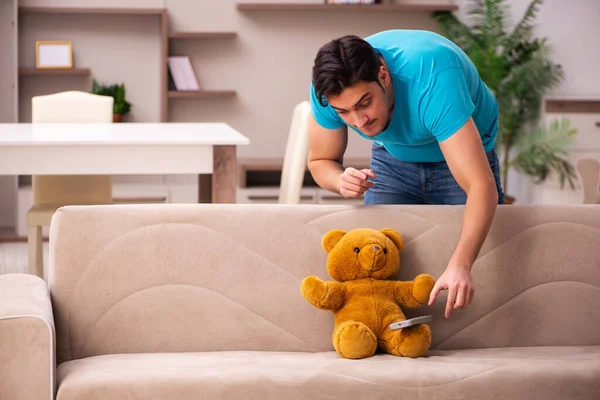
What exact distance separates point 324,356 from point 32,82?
164 inches

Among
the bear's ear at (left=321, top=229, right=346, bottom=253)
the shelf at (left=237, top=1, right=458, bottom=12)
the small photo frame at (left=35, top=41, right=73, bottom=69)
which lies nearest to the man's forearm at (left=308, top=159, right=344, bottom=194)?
the bear's ear at (left=321, top=229, right=346, bottom=253)

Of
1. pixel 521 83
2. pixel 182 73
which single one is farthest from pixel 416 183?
pixel 182 73

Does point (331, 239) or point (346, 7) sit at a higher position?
point (346, 7)

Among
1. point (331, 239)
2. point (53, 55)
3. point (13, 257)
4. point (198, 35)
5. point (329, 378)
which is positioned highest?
point (198, 35)

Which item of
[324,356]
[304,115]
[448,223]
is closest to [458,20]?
[304,115]

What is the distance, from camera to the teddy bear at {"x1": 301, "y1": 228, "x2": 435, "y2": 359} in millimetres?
1838

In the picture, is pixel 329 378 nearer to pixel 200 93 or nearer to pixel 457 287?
pixel 457 287

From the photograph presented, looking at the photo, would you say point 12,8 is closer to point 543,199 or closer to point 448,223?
point 543,199

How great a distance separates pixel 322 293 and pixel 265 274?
0.67 feet

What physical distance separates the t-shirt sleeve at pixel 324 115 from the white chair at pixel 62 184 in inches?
54.6

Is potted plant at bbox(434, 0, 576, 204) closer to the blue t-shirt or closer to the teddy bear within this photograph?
the blue t-shirt

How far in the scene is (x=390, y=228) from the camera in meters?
2.05

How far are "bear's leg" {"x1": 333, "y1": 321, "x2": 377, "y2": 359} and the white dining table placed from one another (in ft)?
4.11

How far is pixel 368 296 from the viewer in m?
1.89
